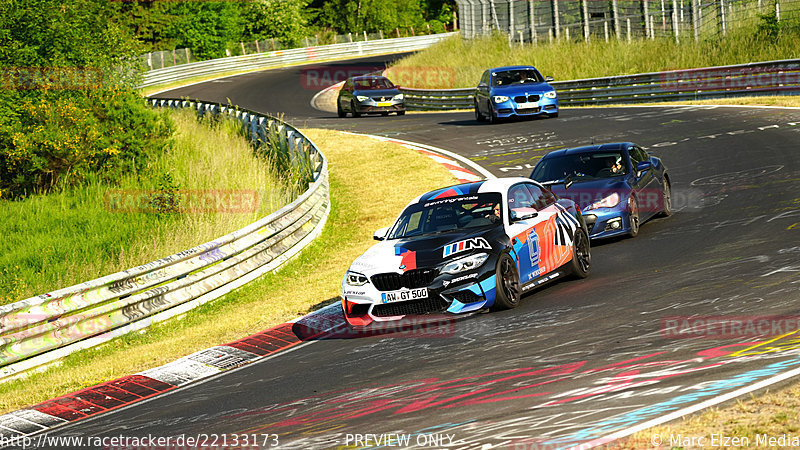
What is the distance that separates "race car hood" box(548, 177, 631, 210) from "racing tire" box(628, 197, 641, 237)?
20 cm

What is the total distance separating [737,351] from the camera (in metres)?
7.38

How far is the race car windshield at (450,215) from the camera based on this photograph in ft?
36.6

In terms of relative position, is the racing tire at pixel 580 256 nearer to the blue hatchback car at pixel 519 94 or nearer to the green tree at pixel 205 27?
the blue hatchback car at pixel 519 94

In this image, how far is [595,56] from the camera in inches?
1558

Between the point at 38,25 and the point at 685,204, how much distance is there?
19286 millimetres

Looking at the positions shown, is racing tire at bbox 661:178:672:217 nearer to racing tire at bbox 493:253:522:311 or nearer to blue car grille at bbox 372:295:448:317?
racing tire at bbox 493:253:522:311

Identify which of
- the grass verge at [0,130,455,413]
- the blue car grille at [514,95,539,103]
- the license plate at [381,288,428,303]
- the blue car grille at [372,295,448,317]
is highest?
the blue car grille at [514,95,539,103]

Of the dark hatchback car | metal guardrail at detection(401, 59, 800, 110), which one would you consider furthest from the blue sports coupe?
the dark hatchback car

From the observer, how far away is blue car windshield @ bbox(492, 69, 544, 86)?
2975 cm

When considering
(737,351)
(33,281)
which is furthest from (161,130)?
(737,351)

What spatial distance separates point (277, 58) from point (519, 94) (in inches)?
1797

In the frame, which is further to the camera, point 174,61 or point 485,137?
point 174,61

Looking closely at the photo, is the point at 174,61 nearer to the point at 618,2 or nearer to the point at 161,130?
the point at 618,2

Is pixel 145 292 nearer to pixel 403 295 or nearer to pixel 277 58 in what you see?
pixel 403 295
